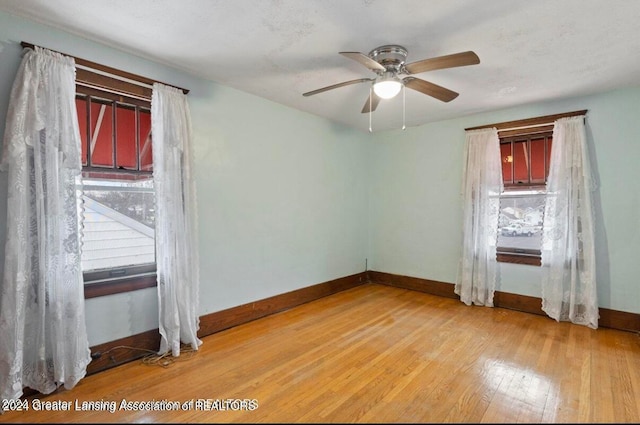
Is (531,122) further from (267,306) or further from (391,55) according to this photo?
(267,306)

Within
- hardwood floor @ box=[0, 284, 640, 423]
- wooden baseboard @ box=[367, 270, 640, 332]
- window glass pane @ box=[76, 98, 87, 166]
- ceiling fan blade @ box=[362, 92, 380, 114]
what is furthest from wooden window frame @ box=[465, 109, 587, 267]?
window glass pane @ box=[76, 98, 87, 166]

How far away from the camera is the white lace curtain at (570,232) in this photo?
11.0 ft

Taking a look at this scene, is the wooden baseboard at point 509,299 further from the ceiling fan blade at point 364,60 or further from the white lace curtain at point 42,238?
the white lace curtain at point 42,238

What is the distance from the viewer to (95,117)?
2.50m

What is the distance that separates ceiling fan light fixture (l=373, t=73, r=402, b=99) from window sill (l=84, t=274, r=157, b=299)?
2.51 metres

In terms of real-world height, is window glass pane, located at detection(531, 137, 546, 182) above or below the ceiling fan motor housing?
below

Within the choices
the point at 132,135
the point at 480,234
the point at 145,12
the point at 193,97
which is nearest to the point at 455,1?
the point at 145,12

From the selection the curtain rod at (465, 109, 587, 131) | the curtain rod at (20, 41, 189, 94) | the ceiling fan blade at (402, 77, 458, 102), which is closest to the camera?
the curtain rod at (20, 41, 189, 94)

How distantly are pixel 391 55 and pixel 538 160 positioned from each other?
2721 millimetres

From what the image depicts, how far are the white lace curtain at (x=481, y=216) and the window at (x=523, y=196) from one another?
6.9 inches

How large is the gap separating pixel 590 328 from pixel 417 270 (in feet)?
6.85

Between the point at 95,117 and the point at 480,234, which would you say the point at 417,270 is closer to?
the point at 480,234

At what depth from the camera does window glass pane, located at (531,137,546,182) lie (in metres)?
3.85

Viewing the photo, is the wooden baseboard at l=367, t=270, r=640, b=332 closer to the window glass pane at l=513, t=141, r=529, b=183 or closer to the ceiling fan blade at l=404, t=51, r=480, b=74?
the window glass pane at l=513, t=141, r=529, b=183
